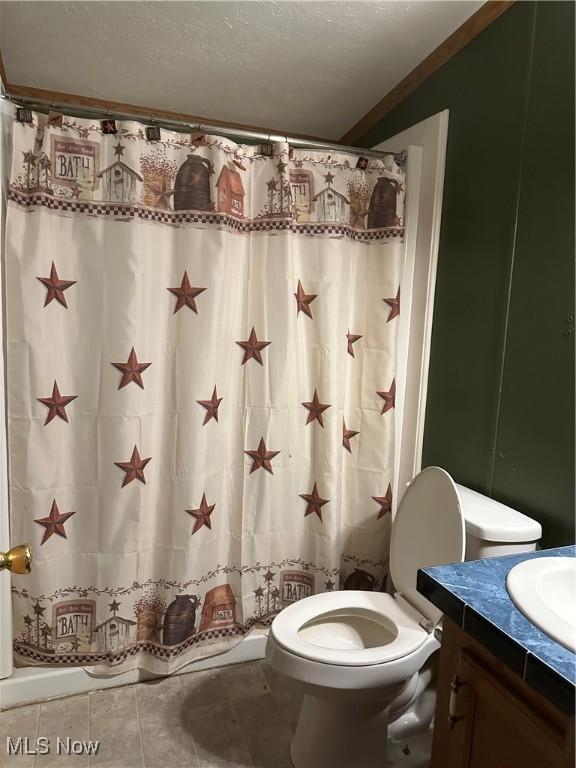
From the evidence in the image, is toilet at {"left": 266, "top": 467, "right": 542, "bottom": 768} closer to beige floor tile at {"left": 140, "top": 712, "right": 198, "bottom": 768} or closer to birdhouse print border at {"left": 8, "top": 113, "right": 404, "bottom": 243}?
beige floor tile at {"left": 140, "top": 712, "right": 198, "bottom": 768}

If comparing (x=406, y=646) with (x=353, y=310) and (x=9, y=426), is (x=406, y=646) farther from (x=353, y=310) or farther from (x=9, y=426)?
(x=9, y=426)

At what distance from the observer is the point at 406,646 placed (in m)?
1.34

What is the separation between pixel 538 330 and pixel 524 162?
49 cm

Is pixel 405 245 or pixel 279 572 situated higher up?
pixel 405 245

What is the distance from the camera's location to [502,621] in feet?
2.66

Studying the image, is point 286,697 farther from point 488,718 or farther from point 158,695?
point 488,718

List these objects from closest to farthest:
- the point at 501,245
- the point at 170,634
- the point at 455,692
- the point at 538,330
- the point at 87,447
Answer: the point at 455,692 → the point at 538,330 → the point at 501,245 → the point at 87,447 → the point at 170,634

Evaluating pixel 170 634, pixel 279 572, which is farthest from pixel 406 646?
pixel 170 634

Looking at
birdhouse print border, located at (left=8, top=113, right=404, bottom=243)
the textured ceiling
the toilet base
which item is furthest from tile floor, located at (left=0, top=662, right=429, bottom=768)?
the textured ceiling

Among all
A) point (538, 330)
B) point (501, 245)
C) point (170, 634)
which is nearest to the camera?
point (538, 330)

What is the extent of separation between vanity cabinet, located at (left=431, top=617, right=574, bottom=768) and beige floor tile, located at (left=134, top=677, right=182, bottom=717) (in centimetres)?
105

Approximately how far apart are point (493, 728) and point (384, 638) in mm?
714

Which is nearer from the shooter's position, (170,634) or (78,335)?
(78,335)

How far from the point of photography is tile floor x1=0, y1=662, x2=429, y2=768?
147 centimetres
